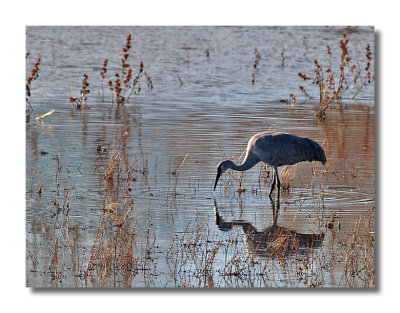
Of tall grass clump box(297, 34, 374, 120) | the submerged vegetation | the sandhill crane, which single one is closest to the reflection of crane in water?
the submerged vegetation

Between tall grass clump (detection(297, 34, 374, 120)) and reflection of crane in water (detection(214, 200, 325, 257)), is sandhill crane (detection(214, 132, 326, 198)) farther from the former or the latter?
tall grass clump (detection(297, 34, 374, 120))

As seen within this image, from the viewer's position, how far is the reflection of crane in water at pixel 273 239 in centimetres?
761

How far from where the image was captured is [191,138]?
11.4 m

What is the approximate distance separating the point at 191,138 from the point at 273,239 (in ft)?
11.6

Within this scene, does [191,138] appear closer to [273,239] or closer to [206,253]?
[273,239]

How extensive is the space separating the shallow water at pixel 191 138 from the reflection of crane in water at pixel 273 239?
5 cm

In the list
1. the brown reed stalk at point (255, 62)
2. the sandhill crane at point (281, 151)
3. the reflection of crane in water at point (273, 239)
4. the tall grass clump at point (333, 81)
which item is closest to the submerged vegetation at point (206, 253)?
the reflection of crane in water at point (273, 239)

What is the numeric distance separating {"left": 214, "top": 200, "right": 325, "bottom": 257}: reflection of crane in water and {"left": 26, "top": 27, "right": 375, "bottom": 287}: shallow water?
0.05 m

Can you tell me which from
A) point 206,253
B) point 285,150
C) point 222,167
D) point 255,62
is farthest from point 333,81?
point 206,253

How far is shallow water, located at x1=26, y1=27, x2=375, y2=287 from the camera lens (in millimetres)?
8203

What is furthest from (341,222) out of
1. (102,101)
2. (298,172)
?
(102,101)

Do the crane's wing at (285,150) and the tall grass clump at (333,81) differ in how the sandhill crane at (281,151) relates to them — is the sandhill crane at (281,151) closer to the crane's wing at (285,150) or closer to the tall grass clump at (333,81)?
the crane's wing at (285,150)
